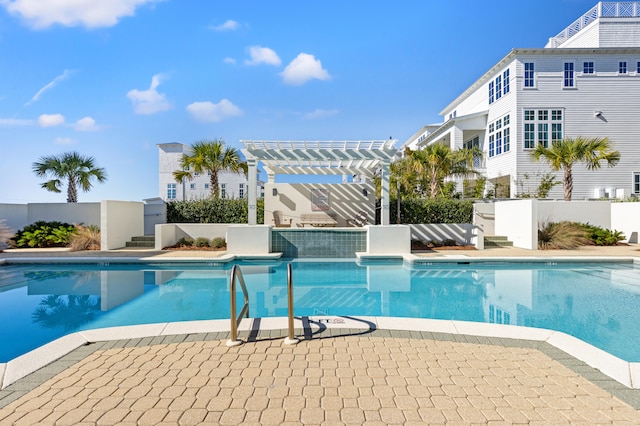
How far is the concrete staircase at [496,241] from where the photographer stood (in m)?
15.2

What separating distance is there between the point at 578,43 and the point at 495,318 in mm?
29944

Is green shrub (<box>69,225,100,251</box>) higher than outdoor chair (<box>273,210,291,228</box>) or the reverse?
the reverse

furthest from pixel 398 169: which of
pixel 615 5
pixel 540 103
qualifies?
pixel 615 5

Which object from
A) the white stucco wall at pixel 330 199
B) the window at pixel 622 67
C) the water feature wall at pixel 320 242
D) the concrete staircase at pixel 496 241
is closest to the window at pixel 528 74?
the window at pixel 622 67

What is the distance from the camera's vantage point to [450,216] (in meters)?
16.1

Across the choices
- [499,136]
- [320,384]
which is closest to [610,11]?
[499,136]

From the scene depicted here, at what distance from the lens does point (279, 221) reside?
16.6 metres

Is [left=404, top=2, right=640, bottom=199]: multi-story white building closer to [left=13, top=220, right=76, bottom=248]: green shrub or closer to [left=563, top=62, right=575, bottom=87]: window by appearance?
[left=563, top=62, right=575, bottom=87]: window

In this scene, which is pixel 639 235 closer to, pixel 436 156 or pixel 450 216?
pixel 450 216

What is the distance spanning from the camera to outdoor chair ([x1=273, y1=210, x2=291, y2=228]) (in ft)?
52.5

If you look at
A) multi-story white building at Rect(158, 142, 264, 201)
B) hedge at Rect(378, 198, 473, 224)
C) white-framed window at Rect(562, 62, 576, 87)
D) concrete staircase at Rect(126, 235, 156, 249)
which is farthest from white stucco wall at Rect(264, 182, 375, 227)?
white-framed window at Rect(562, 62, 576, 87)

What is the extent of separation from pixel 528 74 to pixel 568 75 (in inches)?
104

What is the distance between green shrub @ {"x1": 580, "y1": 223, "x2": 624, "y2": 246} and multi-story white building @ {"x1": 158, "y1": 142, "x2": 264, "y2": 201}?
2431cm

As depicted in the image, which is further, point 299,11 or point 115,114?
point 115,114
